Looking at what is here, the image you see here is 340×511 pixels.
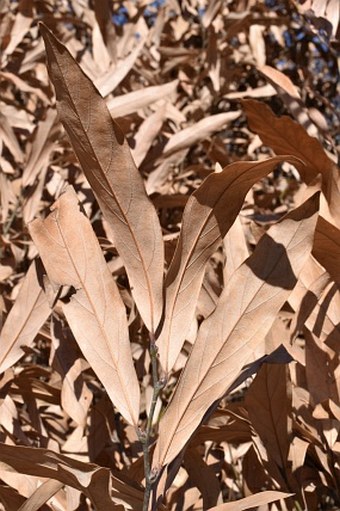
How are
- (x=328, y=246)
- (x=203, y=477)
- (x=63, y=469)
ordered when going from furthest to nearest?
(x=203, y=477), (x=328, y=246), (x=63, y=469)

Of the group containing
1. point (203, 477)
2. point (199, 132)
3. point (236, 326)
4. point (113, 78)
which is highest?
point (113, 78)

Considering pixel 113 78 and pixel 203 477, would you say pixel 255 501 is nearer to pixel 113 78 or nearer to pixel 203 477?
pixel 203 477

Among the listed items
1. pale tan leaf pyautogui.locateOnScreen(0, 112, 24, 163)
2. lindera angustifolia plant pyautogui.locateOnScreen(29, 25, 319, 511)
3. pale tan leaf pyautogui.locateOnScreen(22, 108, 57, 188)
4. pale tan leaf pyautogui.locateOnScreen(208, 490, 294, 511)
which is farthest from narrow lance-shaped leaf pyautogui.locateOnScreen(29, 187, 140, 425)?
pale tan leaf pyautogui.locateOnScreen(0, 112, 24, 163)

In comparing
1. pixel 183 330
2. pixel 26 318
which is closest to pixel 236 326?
pixel 183 330

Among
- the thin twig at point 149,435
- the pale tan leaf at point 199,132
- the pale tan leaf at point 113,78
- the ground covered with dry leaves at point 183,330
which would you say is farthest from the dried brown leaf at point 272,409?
the pale tan leaf at point 113,78

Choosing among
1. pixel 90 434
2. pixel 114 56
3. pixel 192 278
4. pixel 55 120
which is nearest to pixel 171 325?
pixel 192 278

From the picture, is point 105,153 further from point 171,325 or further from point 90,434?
point 90,434

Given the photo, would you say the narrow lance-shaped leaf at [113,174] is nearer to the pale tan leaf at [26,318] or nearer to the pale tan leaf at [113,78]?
the pale tan leaf at [26,318]
